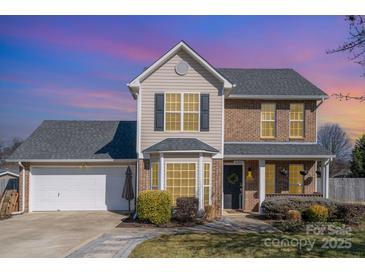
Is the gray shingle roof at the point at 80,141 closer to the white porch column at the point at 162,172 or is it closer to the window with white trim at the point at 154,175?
the window with white trim at the point at 154,175

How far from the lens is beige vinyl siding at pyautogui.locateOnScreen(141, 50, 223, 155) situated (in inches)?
714

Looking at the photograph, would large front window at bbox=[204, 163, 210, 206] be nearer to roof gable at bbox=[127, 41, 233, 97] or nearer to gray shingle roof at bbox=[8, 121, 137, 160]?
roof gable at bbox=[127, 41, 233, 97]

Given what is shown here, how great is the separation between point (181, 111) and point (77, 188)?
23.6ft

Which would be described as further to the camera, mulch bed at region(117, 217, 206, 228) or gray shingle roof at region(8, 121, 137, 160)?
gray shingle roof at region(8, 121, 137, 160)

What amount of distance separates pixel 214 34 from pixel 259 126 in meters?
5.75

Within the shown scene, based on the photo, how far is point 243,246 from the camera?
11609 mm

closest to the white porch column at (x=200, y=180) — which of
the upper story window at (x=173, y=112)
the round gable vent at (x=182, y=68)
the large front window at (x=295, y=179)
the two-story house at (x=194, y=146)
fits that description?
the two-story house at (x=194, y=146)

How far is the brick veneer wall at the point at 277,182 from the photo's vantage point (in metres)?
20.4

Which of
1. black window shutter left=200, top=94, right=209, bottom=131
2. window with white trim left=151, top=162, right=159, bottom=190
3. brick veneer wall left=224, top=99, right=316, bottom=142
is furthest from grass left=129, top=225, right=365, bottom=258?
brick veneer wall left=224, top=99, right=316, bottom=142

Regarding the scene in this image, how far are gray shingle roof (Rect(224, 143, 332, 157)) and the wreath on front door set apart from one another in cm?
147

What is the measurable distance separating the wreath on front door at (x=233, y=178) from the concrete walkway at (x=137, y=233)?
2150 millimetres

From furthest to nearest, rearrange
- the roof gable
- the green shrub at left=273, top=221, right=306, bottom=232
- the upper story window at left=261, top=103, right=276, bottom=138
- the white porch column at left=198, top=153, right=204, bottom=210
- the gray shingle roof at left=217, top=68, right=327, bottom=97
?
the upper story window at left=261, top=103, right=276, bottom=138 → the gray shingle roof at left=217, top=68, right=327, bottom=97 → the roof gable → the white porch column at left=198, top=153, right=204, bottom=210 → the green shrub at left=273, top=221, right=306, bottom=232

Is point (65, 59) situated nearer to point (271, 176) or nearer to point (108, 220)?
point (108, 220)

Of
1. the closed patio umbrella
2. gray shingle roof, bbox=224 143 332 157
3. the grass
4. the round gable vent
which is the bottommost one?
the grass
